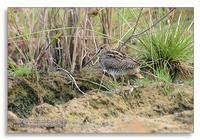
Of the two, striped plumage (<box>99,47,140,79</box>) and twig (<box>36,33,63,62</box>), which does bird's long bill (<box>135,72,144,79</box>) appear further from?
twig (<box>36,33,63,62</box>)

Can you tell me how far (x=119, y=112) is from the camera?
4.66 m

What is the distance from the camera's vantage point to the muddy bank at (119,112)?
4625 mm

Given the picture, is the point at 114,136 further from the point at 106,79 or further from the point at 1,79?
the point at 1,79

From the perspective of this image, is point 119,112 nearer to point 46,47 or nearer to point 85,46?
point 85,46

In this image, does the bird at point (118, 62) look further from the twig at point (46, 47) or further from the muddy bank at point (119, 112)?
the twig at point (46, 47)

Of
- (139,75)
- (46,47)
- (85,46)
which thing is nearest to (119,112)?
(139,75)

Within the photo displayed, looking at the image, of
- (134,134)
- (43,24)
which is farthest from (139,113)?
(43,24)

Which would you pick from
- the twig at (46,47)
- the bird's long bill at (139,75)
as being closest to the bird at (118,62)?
the bird's long bill at (139,75)

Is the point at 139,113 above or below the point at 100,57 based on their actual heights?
below

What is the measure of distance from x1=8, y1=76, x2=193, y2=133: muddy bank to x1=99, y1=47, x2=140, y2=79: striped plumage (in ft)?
0.38

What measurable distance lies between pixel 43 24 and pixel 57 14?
0.32 feet

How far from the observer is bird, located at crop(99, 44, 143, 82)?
15.4 ft

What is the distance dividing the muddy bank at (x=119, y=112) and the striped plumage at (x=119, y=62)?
116mm

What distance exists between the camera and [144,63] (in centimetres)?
469
